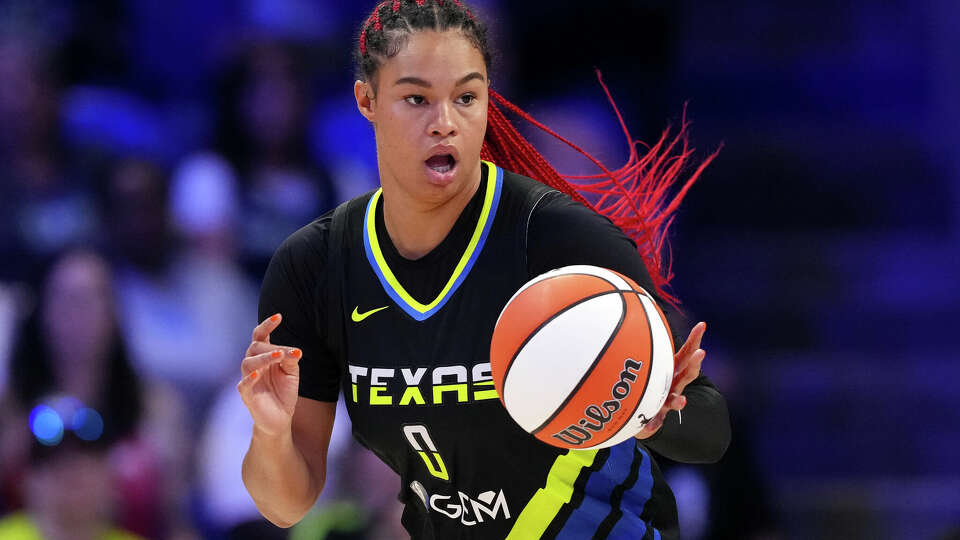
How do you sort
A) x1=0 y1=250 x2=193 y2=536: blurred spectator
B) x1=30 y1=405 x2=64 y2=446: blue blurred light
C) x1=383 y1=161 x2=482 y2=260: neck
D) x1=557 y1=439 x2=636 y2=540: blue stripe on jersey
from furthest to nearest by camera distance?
x1=0 y1=250 x2=193 y2=536: blurred spectator, x1=30 y1=405 x2=64 y2=446: blue blurred light, x1=383 y1=161 x2=482 y2=260: neck, x1=557 y1=439 x2=636 y2=540: blue stripe on jersey

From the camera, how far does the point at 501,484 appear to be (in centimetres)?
291

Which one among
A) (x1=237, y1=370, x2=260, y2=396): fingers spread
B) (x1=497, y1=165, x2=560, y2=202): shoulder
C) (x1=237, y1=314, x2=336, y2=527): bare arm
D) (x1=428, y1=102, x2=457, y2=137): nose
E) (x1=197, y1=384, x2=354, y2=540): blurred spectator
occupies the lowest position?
(x1=197, y1=384, x2=354, y2=540): blurred spectator

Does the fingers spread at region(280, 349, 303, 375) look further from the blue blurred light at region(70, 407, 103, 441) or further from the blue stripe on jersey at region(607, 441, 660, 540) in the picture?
the blue blurred light at region(70, 407, 103, 441)

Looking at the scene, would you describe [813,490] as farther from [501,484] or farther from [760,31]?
[501,484]

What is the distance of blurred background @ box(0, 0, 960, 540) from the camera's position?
583 centimetres

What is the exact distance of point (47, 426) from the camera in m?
5.28

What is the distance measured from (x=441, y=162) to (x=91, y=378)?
3494mm

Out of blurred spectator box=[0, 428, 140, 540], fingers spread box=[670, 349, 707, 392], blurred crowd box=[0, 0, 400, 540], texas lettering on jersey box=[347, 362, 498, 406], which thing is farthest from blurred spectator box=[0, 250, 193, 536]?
fingers spread box=[670, 349, 707, 392]

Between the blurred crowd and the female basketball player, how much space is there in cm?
240

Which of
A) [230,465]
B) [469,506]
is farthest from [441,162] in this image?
[230,465]

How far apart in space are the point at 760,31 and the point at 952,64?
139 centimetres

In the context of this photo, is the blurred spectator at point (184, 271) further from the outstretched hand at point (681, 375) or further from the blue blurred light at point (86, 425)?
the outstretched hand at point (681, 375)

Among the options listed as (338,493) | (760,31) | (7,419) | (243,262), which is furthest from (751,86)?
(7,419)

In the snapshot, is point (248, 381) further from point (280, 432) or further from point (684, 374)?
point (684, 374)
